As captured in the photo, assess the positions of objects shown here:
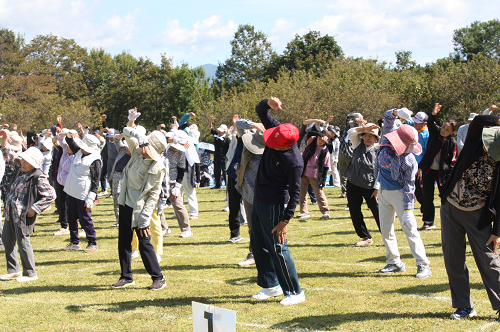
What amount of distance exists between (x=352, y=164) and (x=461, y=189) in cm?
354

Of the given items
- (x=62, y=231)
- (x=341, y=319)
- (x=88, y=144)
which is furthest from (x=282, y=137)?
(x=62, y=231)

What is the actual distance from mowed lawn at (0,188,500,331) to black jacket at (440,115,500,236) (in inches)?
39.2

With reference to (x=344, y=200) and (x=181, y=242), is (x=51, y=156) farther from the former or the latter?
(x=344, y=200)

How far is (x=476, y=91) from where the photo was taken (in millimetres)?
30203

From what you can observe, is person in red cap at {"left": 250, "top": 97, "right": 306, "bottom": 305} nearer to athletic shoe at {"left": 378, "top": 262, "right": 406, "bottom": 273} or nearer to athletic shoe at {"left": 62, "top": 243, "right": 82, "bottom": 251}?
athletic shoe at {"left": 378, "top": 262, "right": 406, "bottom": 273}

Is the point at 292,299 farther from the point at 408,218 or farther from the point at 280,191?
the point at 408,218

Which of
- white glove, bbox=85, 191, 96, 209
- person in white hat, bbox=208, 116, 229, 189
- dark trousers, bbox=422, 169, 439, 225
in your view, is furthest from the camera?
person in white hat, bbox=208, 116, 229, 189

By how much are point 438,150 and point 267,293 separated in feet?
17.5

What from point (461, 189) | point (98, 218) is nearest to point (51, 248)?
point (98, 218)

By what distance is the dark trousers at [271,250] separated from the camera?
17.5 feet

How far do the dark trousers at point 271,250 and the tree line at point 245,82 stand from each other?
26.3m

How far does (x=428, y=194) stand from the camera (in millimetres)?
9789

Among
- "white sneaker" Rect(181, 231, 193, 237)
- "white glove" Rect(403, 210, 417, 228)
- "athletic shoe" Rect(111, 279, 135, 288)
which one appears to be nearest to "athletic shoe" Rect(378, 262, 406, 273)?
"white glove" Rect(403, 210, 417, 228)

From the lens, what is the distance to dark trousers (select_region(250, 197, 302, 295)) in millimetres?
5328
